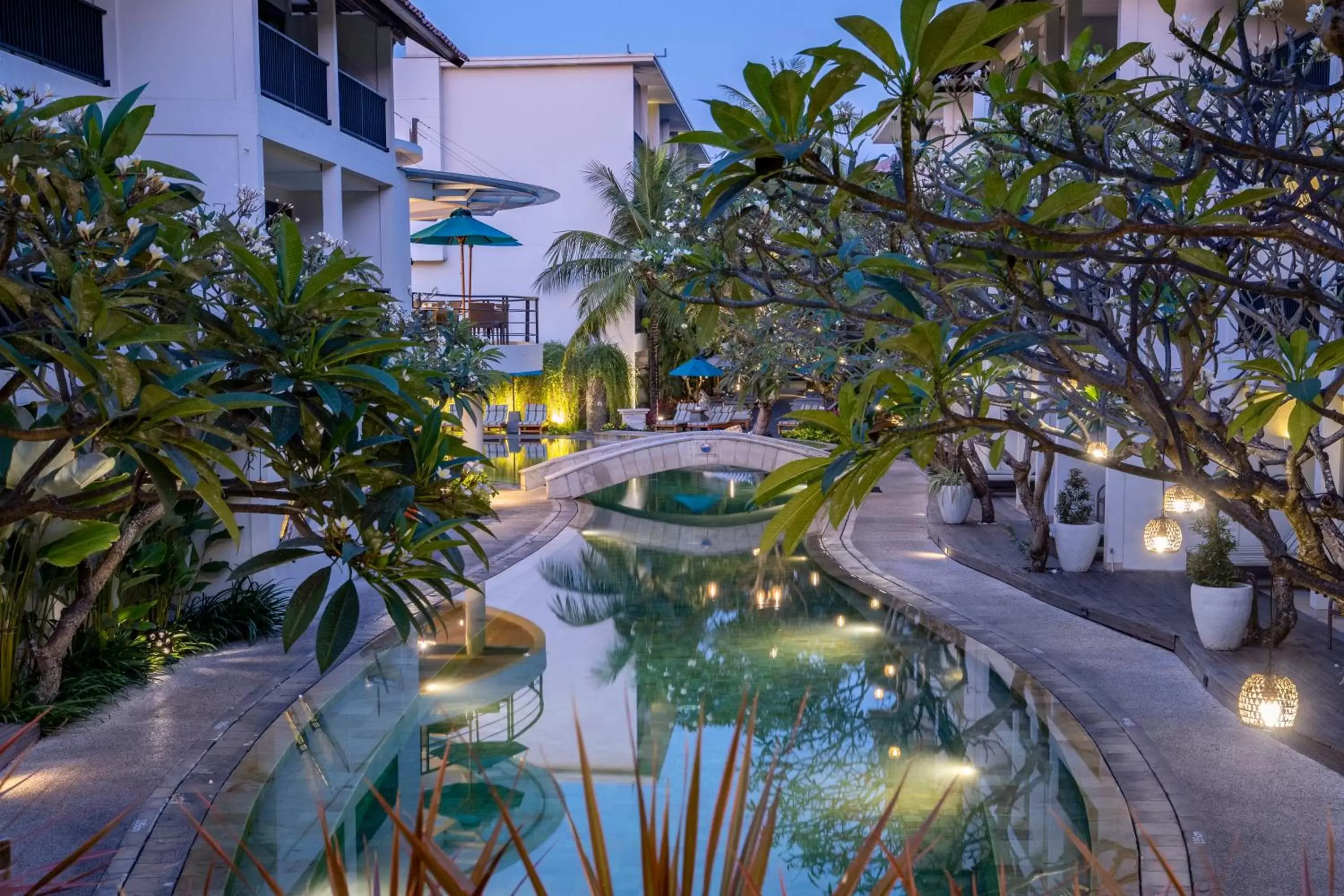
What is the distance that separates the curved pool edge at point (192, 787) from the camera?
558 centimetres

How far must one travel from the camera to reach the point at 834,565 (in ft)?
48.7

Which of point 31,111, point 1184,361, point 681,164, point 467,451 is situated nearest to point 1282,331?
point 1184,361

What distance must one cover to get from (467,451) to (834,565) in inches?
495

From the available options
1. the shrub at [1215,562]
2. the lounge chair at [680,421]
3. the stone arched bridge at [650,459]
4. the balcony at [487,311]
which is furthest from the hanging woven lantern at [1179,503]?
the lounge chair at [680,421]

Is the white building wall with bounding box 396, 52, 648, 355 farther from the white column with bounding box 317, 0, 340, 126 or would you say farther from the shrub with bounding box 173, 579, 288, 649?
the shrub with bounding box 173, 579, 288, 649

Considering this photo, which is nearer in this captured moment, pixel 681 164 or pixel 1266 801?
pixel 1266 801

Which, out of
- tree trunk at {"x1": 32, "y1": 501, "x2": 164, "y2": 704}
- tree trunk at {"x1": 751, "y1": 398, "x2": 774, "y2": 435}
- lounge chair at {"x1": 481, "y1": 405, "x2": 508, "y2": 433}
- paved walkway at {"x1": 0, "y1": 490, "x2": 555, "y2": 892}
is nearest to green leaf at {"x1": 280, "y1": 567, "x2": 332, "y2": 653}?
paved walkway at {"x1": 0, "y1": 490, "x2": 555, "y2": 892}

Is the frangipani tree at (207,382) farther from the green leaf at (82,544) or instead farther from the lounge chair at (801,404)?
the lounge chair at (801,404)

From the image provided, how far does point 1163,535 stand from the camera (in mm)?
10336

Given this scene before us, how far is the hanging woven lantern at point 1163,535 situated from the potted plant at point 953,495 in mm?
5960

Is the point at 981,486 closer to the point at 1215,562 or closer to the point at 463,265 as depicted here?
the point at 1215,562

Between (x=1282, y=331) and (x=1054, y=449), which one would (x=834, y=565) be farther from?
(x=1054, y=449)

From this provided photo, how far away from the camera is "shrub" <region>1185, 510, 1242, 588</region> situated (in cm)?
945

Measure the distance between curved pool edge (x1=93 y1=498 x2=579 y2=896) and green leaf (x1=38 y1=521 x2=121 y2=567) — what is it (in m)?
1.22
